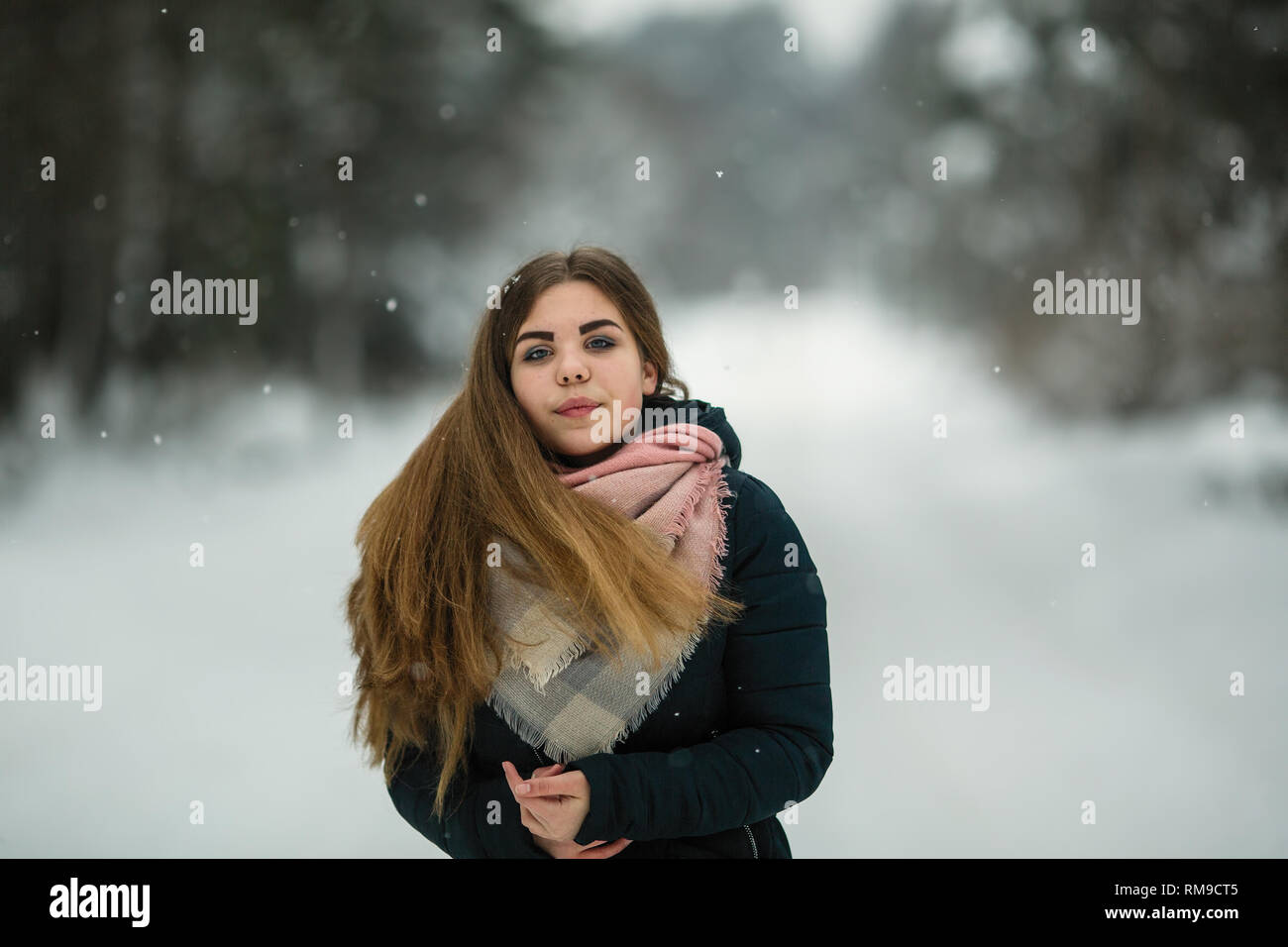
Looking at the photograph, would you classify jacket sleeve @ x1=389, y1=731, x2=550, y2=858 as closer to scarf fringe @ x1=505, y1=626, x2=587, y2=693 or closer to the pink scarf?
scarf fringe @ x1=505, y1=626, x2=587, y2=693

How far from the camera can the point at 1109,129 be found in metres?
2.80

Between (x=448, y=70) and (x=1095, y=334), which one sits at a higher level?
(x=448, y=70)

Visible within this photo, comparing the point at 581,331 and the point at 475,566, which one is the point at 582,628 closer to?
the point at 475,566

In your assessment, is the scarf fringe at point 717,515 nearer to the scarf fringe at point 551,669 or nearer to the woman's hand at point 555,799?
the scarf fringe at point 551,669

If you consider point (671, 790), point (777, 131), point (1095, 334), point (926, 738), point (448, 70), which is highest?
point (448, 70)

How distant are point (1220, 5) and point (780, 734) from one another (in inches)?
105

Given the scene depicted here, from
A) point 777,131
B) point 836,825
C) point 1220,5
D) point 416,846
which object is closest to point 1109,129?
point 1220,5

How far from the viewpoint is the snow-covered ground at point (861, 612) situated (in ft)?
8.35

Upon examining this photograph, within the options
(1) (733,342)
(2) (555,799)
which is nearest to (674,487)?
(2) (555,799)

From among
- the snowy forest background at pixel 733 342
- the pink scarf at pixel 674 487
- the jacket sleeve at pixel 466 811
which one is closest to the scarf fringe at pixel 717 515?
the pink scarf at pixel 674 487

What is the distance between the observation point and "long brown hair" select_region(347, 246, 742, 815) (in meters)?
1.42

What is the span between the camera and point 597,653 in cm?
146

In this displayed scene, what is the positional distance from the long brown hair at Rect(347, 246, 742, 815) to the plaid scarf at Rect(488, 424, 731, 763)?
0.08ft

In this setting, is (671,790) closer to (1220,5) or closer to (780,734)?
(780,734)
